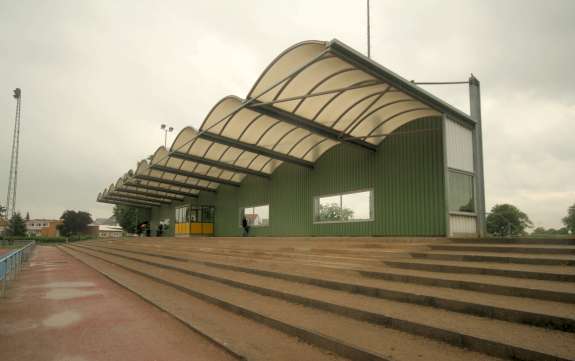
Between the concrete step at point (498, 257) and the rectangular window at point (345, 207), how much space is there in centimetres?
825

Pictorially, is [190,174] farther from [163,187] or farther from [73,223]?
[73,223]

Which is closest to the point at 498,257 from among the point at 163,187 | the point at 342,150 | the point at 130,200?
the point at 342,150

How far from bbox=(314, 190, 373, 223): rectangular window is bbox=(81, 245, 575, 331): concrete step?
8245mm

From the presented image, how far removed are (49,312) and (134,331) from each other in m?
2.78

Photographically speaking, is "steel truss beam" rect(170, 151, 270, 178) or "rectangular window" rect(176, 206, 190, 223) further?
"rectangular window" rect(176, 206, 190, 223)

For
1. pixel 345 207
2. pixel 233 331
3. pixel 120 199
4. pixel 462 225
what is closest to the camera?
pixel 233 331

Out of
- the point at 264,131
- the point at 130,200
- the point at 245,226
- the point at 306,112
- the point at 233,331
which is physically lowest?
the point at 233,331

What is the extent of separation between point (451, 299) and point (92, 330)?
17.8ft

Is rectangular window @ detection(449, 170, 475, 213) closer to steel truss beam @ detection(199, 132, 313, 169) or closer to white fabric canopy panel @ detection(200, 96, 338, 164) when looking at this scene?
white fabric canopy panel @ detection(200, 96, 338, 164)

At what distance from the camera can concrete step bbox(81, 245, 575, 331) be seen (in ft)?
13.8

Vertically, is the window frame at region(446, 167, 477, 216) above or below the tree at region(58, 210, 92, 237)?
above

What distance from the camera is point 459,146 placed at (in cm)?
1237

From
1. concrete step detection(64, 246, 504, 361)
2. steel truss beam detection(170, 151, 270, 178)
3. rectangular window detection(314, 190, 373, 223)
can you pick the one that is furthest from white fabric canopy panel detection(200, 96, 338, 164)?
concrete step detection(64, 246, 504, 361)

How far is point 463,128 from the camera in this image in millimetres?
12719
